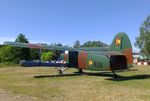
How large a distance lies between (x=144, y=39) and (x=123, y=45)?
5894 centimetres

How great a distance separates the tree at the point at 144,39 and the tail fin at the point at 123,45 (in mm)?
57103

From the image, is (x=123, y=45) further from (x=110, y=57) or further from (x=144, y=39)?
(x=144, y=39)

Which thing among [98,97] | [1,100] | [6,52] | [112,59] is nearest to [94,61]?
[112,59]

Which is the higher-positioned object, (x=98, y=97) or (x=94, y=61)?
(x=94, y=61)

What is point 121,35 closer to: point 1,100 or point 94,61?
point 94,61

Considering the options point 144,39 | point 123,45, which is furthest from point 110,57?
point 144,39

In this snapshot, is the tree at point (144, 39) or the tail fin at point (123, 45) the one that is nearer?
the tail fin at point (123, 45)

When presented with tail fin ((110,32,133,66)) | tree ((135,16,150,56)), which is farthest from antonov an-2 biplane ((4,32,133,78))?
tree ((135,16,150,56))

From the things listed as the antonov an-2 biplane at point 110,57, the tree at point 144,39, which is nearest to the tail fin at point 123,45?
the antonov an-2 biplane at point 110,57

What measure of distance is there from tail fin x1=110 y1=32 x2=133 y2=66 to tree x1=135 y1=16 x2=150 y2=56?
187 ft

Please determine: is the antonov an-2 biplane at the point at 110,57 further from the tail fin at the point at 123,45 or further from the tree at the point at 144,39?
the tree at the point at 144,39

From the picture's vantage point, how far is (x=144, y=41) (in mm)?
83000

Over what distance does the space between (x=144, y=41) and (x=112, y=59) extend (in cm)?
6058

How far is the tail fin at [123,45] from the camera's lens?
25.1 meters
